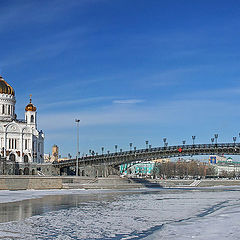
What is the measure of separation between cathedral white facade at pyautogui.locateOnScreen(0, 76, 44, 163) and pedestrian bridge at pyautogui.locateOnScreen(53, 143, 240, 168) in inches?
→ 403

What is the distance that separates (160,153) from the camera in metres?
83.0

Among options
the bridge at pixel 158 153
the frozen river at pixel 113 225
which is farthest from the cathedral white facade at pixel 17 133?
the frozen river at pixel 113 225

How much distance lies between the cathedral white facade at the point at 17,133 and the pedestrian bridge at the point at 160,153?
10.2m

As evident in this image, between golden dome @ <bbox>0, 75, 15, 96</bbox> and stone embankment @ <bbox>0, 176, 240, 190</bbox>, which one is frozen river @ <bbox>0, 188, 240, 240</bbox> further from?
golden dome @ <bbox>0, 75, 15, 96</bbox>

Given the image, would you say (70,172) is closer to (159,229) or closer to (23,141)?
(23,141)

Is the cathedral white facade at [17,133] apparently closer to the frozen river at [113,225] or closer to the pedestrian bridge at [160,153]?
the pedestrian bridge at [160,153]

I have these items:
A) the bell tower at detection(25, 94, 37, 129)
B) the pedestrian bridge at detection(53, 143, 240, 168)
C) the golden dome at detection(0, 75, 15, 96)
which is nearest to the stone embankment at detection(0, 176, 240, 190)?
the pedestrian bridge at detection(53, 143, 240, 168)

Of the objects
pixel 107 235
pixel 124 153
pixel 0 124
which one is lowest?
pixel 107 235

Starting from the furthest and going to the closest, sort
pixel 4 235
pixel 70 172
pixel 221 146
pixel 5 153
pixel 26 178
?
pixel 70 172, pixel 5 153, pixel 221 146, pixel 26 178, pixel 4 235

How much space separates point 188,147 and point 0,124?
41669 mm

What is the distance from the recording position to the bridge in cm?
7612

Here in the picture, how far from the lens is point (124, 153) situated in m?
87.6

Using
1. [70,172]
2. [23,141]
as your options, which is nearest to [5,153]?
[23,141]

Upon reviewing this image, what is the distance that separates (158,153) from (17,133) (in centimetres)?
3329
